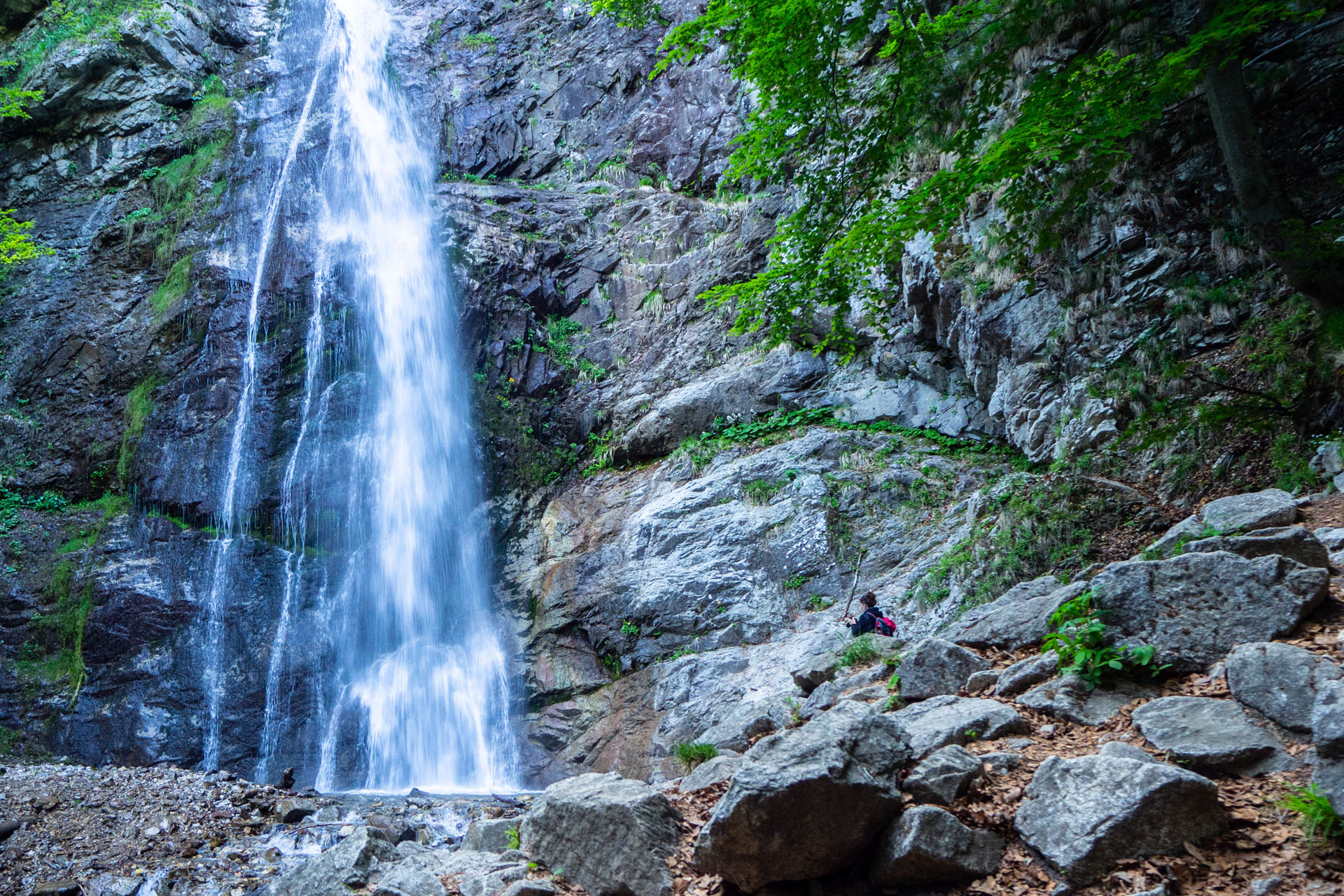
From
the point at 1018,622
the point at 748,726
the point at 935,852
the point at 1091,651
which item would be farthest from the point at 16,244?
the point at 1091,651

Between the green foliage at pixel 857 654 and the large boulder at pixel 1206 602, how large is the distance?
3027mm

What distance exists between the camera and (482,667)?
40.0 ft

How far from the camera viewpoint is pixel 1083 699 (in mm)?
3426

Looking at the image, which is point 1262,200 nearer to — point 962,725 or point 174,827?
point 962,725

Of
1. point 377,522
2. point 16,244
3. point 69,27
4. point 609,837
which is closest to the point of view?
point 609,837

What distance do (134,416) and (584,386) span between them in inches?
367

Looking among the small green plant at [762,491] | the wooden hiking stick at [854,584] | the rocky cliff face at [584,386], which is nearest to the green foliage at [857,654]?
the rocky cliff face at [584,386]

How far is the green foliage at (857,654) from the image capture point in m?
6.44

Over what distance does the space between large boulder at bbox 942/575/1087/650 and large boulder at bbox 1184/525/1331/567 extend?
2.62ft

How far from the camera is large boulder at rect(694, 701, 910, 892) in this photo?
2.71m

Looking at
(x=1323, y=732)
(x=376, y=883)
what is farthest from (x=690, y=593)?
(x=1323, y=732)

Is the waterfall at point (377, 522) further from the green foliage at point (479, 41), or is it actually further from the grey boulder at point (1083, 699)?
the grey boulder at point (1083, 699)

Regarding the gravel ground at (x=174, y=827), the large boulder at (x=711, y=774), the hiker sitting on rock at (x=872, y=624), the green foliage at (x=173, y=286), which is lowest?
the gravel ground at (x=174, y=827)

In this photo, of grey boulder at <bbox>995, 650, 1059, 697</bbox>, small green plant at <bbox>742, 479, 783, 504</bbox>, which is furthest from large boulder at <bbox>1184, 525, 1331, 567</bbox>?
small green plant at <bbox>742, 479, 783, 504</bbox>
